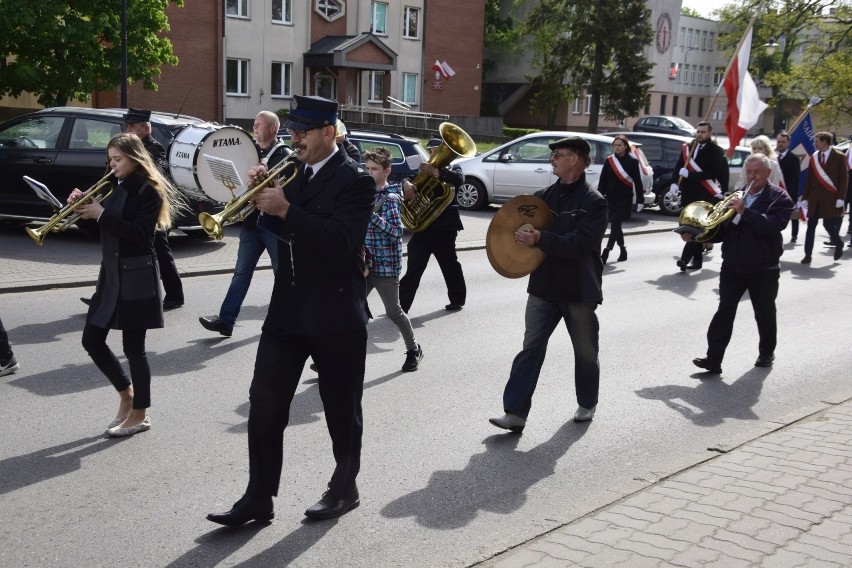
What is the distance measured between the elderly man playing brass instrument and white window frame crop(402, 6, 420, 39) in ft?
141

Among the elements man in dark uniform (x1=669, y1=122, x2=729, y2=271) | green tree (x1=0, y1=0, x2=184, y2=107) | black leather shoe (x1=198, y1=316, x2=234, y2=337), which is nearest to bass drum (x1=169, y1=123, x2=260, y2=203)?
black leather shoe (x1=198, y1=316, x2=234, y2=337)

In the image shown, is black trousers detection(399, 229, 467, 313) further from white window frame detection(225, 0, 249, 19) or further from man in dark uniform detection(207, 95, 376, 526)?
white window frame detection(225, 0, 249, 19)

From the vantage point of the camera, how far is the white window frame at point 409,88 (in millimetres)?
49875

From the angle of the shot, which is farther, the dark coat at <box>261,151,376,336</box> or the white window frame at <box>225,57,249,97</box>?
the white window frame at <box>225,57,249,97</box>

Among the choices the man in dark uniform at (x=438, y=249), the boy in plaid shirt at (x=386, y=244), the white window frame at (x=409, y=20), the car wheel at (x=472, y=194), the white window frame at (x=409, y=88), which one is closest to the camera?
the boy in plaid shirt at (x=386, y=244)

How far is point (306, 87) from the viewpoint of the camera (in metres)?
44.5

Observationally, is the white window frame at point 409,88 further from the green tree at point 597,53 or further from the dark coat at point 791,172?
the dark coat at point 791,172

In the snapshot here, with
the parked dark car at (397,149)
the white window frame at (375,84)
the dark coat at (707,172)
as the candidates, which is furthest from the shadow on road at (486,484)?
the white window frame at (375,84)

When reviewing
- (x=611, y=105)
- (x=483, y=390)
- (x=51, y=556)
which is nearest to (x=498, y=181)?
(x=483, y=390)

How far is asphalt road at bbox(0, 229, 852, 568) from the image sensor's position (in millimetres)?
4590

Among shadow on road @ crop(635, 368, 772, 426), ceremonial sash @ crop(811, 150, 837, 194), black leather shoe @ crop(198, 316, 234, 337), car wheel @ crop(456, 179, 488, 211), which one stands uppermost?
ceremonial sash @ crop(811, 150, 837, 194)

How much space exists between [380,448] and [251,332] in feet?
11.0

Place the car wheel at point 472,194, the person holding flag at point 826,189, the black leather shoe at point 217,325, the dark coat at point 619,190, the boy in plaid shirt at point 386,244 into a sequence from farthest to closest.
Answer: the car wheel at point 472,194
the person holding flag at point 826,189
the dark coat at point 619,190
the black leather shoe at point 217,325
the boy in plaid shirt at point 386,244

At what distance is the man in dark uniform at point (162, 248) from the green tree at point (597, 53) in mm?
43740
